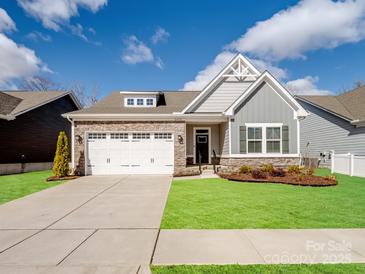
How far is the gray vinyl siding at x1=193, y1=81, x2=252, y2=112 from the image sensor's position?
14.3 metres

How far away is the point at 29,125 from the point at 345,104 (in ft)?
80.2

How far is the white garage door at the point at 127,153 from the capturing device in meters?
13.3

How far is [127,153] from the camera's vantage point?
13.3 meters

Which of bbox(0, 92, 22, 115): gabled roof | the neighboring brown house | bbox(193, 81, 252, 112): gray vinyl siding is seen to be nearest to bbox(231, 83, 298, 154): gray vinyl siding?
bbox(193, 81, 252, 112): gray vinyl siding

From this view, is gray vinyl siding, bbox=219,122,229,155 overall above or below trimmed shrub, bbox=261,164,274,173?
above

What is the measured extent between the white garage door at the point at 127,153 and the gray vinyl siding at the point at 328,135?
11.9 metres

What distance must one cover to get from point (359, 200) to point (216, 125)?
378 inches

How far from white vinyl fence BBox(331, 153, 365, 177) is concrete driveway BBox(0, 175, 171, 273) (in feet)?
35.1

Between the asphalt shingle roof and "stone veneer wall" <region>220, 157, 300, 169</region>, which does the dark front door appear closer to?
the asphalt shingle roof

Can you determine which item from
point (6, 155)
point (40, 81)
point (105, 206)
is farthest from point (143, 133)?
point (40, 81)

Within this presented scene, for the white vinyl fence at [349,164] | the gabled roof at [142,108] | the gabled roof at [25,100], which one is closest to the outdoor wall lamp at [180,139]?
the gabled roof at [142,108]

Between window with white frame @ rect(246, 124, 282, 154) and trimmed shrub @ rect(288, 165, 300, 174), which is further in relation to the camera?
window with white frame @ rect(246, 124, 282, 154)

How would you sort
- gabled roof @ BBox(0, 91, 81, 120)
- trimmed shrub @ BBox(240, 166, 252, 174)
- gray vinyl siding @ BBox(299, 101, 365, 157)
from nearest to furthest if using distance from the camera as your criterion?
1. trimmed shrub @ BBox(240, 166, 252, 174)
2. gray vinyl siding @ BBox(299, 101, 365, 157)
3. gabled roof @ BBox(0, 91, 81, 120)

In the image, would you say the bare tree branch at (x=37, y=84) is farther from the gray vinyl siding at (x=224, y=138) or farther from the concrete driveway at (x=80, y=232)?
the concrete driveway at (x=80, y=232)
